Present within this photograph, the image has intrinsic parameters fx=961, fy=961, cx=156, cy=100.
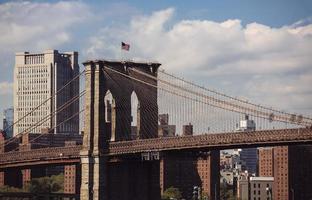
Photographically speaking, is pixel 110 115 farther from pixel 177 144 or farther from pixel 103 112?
pixel 177 144

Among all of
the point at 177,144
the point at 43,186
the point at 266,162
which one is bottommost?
the point at 43,186

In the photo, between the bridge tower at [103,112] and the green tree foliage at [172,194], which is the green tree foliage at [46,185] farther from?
the bridge tower at [103,112]

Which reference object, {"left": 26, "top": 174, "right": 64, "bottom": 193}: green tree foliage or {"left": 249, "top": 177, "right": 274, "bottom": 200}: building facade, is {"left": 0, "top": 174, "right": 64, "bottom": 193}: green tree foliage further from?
{"left": 249, "top": 177, "right": 274, "bottom": 200}: building facade

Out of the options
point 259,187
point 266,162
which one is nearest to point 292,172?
point 259,187

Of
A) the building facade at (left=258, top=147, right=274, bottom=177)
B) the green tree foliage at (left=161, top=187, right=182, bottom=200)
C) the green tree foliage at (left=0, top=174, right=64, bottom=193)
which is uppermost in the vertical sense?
the building facade at (left=258, top=147, right=274, bottom=177)

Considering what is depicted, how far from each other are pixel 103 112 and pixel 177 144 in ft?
32.8

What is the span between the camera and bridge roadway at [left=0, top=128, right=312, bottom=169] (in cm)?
7281

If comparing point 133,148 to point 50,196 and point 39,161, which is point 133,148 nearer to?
point 39,161

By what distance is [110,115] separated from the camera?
8944cm

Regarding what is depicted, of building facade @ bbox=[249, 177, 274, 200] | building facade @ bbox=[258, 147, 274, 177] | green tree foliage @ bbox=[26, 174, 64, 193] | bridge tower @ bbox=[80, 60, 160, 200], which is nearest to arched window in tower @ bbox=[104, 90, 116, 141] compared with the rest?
bridge tower @ bbox=[80, 60, 160, 200]

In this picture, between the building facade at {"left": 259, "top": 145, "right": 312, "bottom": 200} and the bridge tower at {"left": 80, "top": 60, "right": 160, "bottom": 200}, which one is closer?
the bridge tower at {"left": 80, "top": 60, "right": 160, "bottom": 200}

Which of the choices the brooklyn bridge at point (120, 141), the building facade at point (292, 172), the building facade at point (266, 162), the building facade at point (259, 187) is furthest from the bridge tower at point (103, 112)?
the building facade at point (266, 162)

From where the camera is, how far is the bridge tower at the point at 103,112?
279 feet

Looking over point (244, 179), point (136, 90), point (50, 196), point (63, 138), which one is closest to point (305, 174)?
point (244, 179)
